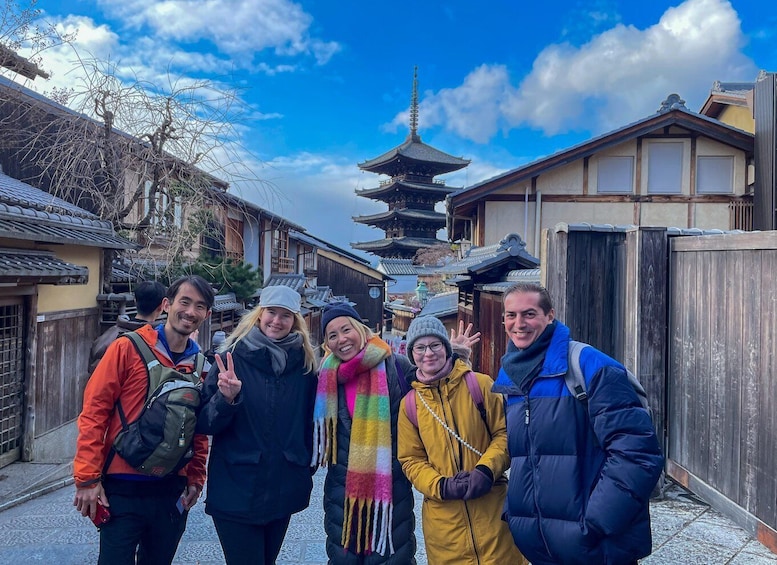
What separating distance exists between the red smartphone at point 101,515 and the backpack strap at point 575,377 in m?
2.21

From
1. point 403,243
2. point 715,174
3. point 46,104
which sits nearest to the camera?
point 46,104

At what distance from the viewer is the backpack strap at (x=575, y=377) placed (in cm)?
199

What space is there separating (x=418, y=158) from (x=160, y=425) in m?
35.7

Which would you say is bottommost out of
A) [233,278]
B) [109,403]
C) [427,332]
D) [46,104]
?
[109,403]

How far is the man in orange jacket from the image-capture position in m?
2.29

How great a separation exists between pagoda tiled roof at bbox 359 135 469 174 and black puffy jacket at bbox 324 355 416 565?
3481cm

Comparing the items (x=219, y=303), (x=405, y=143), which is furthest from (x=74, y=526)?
(x=405, y=143)

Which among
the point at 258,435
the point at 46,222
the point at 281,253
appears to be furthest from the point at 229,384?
the point at 281,253

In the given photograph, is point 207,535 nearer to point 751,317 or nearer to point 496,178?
point 751,317

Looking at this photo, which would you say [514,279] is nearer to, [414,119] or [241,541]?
[241,541]

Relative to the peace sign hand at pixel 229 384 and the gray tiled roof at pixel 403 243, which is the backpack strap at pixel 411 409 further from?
the gray tiled roof at pixel 403 243

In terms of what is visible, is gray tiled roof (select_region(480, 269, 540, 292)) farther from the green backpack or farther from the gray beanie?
the green backpack

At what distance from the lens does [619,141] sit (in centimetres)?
1164

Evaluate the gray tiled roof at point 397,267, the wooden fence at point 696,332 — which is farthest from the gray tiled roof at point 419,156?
the wooden fence at point 696,332
